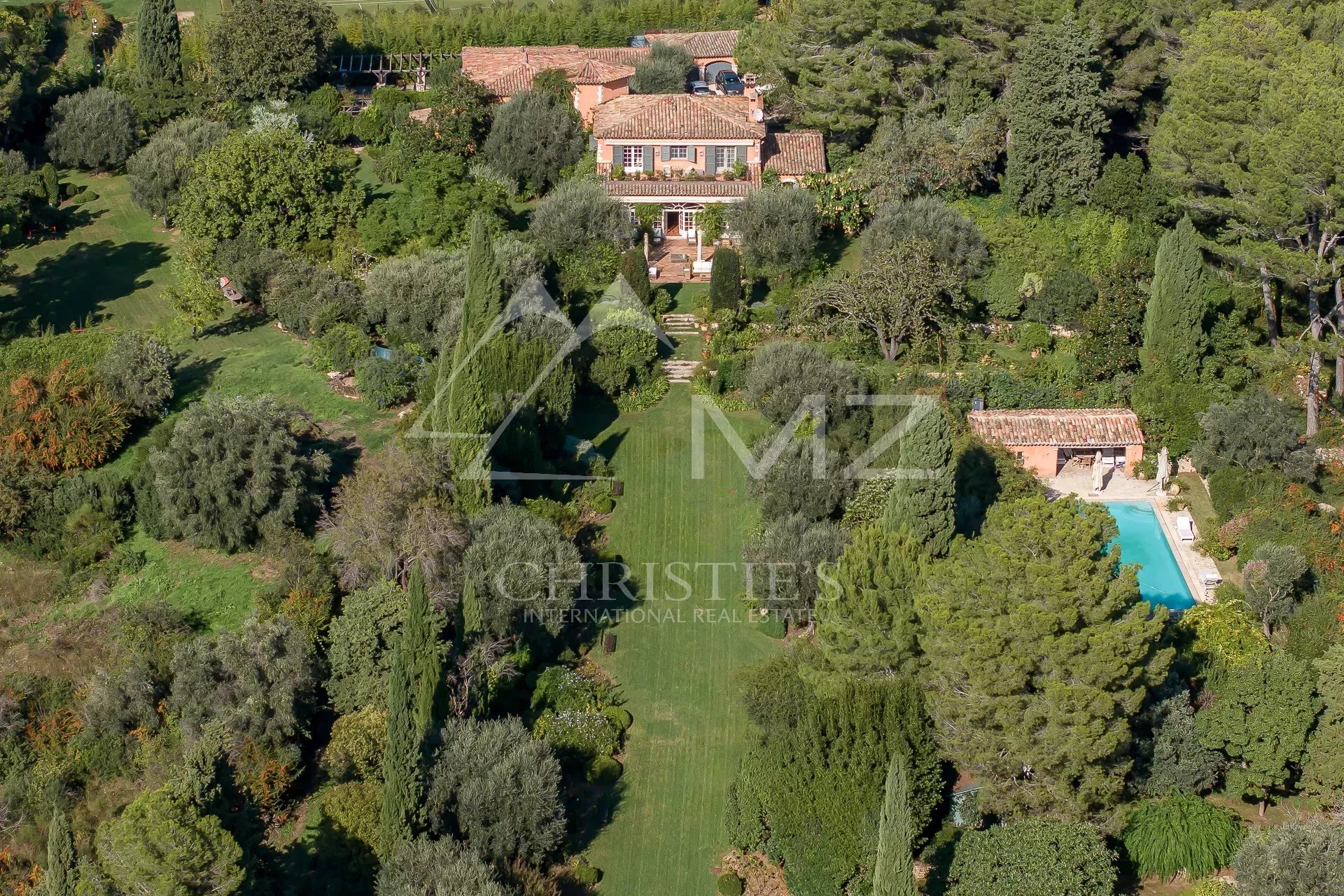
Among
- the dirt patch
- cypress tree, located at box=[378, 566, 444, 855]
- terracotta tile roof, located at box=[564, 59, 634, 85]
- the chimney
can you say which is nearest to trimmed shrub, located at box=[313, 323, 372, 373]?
cypress tree, located at box=[378, 566, 444, 855]

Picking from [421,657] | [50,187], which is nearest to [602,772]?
[421,657]

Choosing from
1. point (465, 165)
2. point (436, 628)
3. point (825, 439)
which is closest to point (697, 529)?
point (825, 439)

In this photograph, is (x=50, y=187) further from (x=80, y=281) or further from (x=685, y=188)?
(x=685, y=188)

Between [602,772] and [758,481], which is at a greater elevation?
[758,481]

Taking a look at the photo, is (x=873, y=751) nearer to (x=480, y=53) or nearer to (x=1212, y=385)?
(x=1212, y=385)

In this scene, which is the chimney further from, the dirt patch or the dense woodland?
the dirt patch

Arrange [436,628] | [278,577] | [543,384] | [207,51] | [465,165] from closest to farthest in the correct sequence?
1. [436,628]
2. [278,577]
3. [543,384]
4. [465,165]
5. [207,51]
